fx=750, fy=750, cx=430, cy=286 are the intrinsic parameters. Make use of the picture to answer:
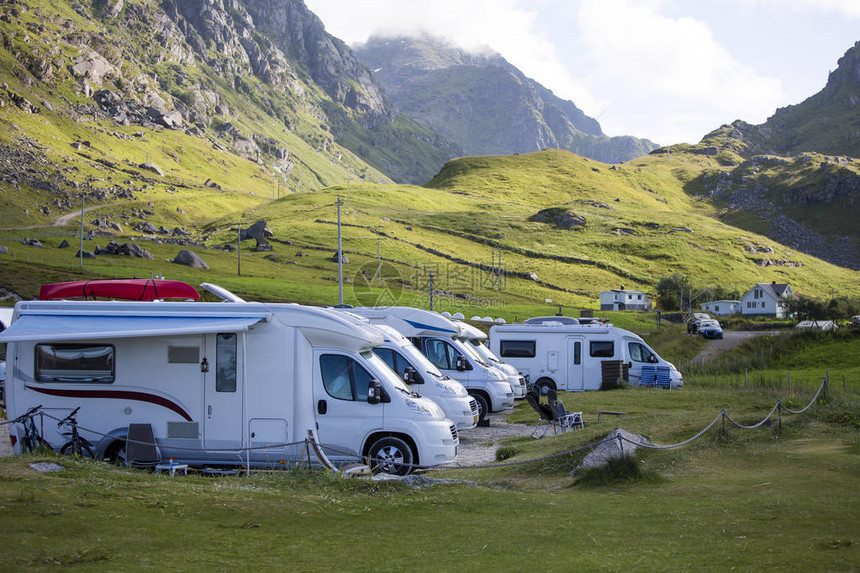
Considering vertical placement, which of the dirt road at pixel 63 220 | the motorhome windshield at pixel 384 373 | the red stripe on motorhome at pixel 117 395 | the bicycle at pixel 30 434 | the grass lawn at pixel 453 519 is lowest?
the grass lawn at pixel 453 519

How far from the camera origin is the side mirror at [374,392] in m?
12.9

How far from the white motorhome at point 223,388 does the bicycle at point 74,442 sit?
0.14 metres

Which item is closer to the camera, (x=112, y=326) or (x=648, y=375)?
(x=112, y=326)

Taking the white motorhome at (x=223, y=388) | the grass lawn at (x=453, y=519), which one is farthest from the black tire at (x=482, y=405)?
the white motorhome at (x=223, y=388)

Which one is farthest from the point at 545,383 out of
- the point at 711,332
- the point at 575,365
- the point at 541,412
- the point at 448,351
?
the point at 711,332

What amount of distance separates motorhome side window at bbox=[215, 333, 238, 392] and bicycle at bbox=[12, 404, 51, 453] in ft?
10.0

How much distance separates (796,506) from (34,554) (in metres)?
8.45

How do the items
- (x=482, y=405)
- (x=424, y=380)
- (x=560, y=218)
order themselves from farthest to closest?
(x=560, y=218), (x=482, y=405), (x=424, y=380)

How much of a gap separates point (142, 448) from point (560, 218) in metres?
151

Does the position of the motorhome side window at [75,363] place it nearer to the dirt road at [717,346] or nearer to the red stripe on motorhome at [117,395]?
the red stripe on motorhome at [117,395]

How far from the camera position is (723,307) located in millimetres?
106812

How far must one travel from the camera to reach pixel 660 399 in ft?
83.1

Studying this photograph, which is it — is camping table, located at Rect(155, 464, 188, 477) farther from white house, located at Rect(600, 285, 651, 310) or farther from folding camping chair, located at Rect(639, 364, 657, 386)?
white house, located at Rect(600, 285, 651, 310)

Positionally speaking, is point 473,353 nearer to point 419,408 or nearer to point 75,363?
point 419,408
